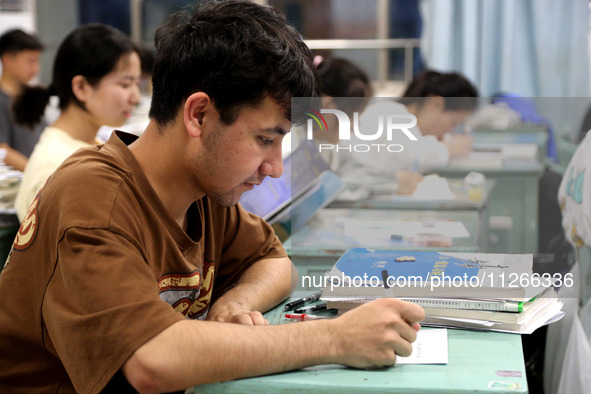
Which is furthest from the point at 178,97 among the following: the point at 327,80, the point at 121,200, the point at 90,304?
the point at 327,80

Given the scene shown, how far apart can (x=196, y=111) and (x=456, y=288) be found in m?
0.53

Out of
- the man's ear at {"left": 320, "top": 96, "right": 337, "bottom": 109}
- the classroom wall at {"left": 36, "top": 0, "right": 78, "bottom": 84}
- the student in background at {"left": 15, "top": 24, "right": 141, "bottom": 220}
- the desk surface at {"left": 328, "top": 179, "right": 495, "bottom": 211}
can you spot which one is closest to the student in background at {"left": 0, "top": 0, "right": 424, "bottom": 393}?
the man's ear at {"left": 320, "top": 96, "right": 337, "bottom": 109}

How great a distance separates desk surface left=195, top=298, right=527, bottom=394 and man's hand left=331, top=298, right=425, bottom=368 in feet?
0.07

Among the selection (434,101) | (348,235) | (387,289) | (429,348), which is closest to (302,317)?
(387,289)

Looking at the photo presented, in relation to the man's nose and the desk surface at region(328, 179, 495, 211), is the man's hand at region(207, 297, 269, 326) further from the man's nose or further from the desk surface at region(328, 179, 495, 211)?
the desk surface at region(328, 179, 495, 211)

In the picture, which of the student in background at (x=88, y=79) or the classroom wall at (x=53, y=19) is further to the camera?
the classroom wall at (x=53, y=19)

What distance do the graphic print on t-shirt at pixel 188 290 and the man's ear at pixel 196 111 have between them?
250 mm

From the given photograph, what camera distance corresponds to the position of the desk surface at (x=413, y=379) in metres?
0.92

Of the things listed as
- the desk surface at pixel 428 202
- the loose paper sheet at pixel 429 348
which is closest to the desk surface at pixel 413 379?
the loose paper sheet at pixel 429 348

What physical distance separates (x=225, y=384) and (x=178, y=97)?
0.46 m

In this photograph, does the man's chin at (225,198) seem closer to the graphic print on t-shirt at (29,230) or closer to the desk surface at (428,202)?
the graphic print on t-shirt at (29,230)

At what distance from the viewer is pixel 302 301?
4.40 feet

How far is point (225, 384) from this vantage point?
3.13 feet

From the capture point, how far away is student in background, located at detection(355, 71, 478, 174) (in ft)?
4.61
